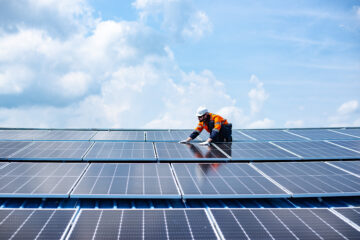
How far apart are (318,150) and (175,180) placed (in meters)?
7.81

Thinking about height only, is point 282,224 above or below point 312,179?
below

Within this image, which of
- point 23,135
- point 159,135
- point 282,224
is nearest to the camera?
point 282,224

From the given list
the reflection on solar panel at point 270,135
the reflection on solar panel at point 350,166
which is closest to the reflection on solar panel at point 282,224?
the reflection on solar panel at point 350,166

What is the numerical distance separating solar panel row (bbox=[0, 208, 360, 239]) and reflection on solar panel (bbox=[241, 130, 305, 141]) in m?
8.35

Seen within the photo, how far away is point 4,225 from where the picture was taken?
4.88m

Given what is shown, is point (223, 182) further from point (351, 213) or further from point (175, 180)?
point (351, 213)

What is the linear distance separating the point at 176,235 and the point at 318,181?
16.9 ft

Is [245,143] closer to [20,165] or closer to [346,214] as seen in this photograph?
[346,214]

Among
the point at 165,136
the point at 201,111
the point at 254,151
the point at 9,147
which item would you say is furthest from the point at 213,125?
the point at 9,147

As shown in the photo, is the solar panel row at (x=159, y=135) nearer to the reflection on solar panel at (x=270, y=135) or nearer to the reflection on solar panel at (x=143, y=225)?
the reflection on solar panel at (x=270, y=135)

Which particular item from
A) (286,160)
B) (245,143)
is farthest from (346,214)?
(245,143)

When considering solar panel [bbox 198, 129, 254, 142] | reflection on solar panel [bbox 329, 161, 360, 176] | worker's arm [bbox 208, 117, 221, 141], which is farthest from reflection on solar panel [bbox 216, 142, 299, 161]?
reflection on solar panel [bbox 329, 161, 360, 176]

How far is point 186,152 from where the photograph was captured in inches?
396

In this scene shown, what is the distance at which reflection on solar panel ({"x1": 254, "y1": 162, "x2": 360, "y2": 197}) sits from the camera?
267 inches
